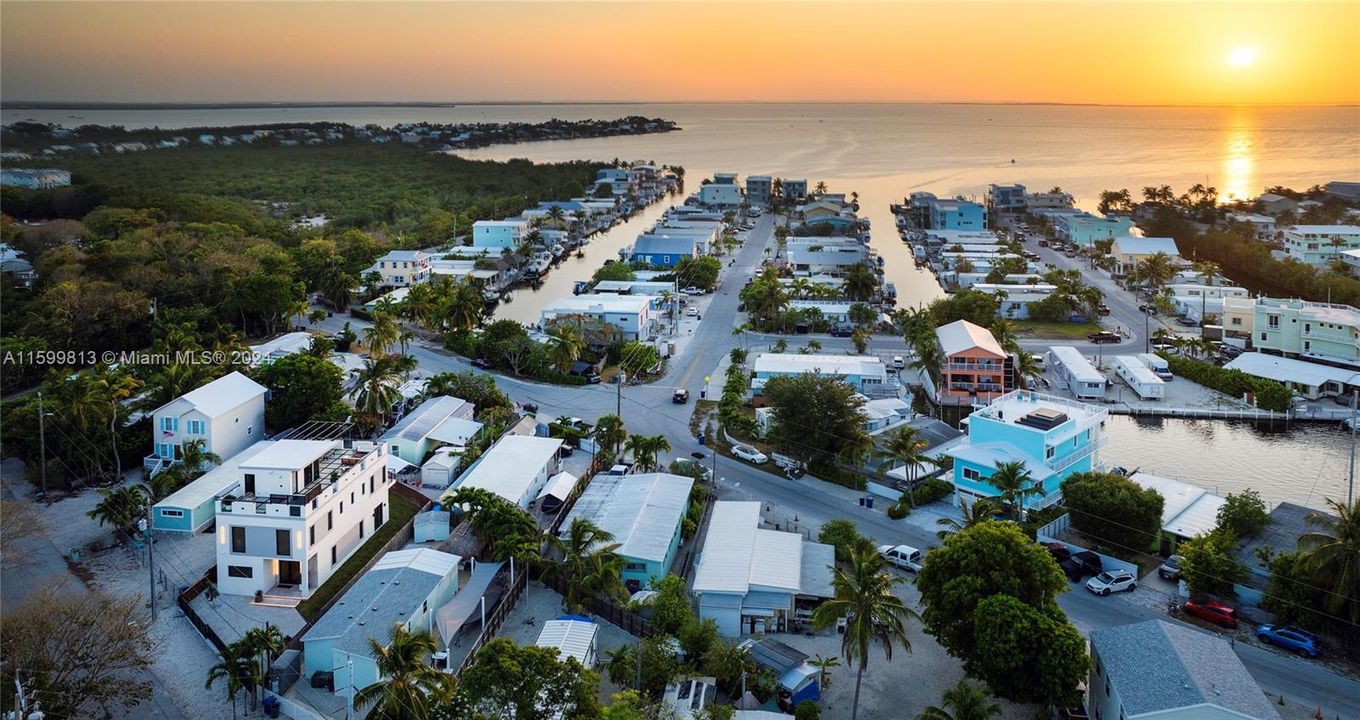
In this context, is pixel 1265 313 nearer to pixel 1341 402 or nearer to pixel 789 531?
pixel 1341 402

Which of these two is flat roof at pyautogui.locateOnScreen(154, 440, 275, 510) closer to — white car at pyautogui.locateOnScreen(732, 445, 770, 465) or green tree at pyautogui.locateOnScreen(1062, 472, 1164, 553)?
white car at pyautogui.locateOnScreen(732, 445, 770, 465)

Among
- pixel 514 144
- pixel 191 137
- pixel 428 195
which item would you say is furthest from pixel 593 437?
pixel 514 144

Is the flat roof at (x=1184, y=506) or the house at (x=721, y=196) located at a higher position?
the house at (x=721, y=196)

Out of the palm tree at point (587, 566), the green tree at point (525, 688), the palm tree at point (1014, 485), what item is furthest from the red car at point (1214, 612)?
the green tree at point (525, 688)

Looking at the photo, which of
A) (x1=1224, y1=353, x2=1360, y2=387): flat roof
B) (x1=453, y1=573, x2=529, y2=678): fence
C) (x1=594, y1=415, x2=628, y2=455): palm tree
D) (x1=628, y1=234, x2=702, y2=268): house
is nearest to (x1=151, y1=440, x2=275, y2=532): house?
(x1=453, y1=573, x2=529, y2=678): fence

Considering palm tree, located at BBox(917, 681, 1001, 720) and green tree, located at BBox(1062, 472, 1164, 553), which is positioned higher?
green tree, located at BBox(1062, 472, 1164, 553)

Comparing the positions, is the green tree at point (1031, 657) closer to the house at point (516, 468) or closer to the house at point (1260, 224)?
the house at point (516, 468)

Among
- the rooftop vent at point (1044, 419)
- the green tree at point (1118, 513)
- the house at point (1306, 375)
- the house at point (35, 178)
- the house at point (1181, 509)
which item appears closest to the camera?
the green tree at point (1118, 513)
